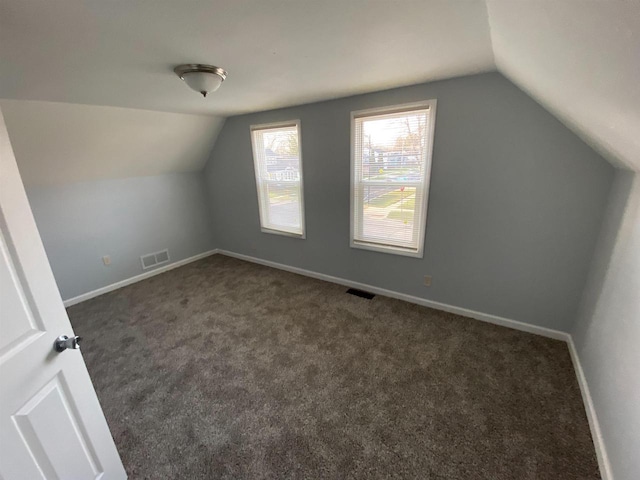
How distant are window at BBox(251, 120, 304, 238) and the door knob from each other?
8.53ft

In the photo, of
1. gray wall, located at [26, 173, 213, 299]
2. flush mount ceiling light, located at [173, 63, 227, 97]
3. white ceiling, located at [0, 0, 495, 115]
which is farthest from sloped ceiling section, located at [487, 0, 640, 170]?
gray wall, located at [26, 173, 213, 299]

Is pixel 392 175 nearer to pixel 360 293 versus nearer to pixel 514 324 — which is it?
pixel 360 293

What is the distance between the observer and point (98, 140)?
2822mm

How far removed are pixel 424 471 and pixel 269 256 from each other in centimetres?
311

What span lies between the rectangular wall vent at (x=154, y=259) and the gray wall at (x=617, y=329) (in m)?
4.65

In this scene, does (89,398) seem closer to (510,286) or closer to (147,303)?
(147,303)

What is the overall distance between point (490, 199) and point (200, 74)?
239cm

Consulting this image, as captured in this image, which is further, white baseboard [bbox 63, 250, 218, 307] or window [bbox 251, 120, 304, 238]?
window [bbox 251, 120, 304, 238]

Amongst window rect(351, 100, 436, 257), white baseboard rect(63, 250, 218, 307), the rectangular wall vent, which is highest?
window rect(351, 100, 436, 257)

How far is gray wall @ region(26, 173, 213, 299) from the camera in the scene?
298 cm

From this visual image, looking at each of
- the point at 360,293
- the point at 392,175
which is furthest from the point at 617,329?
the point at 360,293

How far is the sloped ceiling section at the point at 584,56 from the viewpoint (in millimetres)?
612

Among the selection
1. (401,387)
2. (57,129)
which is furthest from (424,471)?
(57,129)

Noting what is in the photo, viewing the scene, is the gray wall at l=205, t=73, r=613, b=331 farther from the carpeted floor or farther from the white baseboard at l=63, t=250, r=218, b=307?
the white baseboard at l=63, t=250, r=218, b=307
